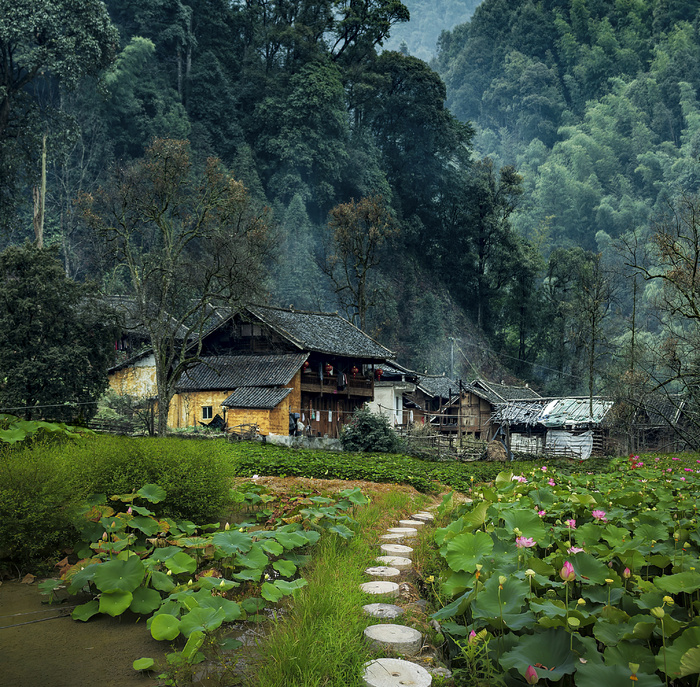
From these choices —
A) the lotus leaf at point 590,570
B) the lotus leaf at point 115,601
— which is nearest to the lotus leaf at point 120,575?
the lotus leaf at point 115,601

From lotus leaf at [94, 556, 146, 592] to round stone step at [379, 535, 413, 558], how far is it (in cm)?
264

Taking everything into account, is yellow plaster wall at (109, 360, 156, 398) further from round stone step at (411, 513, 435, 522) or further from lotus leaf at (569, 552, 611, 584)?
lotus leaf at (569, 552, 611, 584)

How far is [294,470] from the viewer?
1317 centimetres

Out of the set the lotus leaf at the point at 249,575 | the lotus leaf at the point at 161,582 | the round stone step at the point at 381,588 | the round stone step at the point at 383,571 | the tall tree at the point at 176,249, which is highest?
the tall tree at the point at 176,249

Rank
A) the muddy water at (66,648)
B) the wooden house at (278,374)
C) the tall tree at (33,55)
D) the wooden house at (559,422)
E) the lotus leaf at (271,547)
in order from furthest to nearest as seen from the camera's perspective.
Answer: the wooden house at (559,422) < the tall tree at (33,55) < the wooden house at (278,374) < the lotus leaf at (271,547) < the muddy water at (66,648)

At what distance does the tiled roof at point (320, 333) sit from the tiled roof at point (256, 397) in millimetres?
2329

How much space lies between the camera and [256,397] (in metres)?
25.1

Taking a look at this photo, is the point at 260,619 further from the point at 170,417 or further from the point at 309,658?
the point at 170,417

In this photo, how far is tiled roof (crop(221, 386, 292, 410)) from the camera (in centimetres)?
2455

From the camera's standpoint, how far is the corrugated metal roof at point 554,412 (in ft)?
107

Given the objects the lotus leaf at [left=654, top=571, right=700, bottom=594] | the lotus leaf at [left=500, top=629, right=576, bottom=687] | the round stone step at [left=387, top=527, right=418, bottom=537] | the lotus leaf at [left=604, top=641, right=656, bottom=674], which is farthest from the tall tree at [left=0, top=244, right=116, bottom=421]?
the lotus leaf at [left=604, top=641, right=656, bottom=674]

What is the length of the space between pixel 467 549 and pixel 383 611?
2.75 feet

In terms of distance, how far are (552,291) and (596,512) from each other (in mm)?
50768

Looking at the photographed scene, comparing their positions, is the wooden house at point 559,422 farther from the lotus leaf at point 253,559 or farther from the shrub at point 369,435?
the lotus leaf at point 253,559
